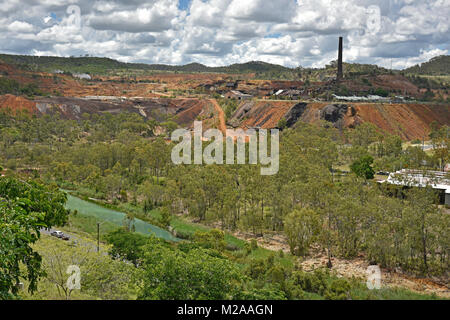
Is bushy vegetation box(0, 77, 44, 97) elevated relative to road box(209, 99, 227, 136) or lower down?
elevated

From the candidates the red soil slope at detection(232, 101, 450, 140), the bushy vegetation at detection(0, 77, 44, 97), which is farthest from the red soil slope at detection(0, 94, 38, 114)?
the red soil slope at detection(232, 101, 450, 140)

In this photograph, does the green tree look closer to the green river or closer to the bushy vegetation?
the green river

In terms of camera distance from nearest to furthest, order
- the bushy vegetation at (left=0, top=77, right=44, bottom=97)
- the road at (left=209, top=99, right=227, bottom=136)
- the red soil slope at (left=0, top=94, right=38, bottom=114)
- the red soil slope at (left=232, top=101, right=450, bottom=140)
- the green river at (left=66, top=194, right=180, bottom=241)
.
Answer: the green river at (left=66, top=194, right=180, bottom=241)
the red soil slope at (left=232, top=101, right=450, bottom=140)
the road at (left=209, top=99, right=227, bottom=136)
the red soil slope at (left=0, top=94, right=38, bottom=114)
the bushy vegetation at (left=0, top=77, right=44, bottom=97)
